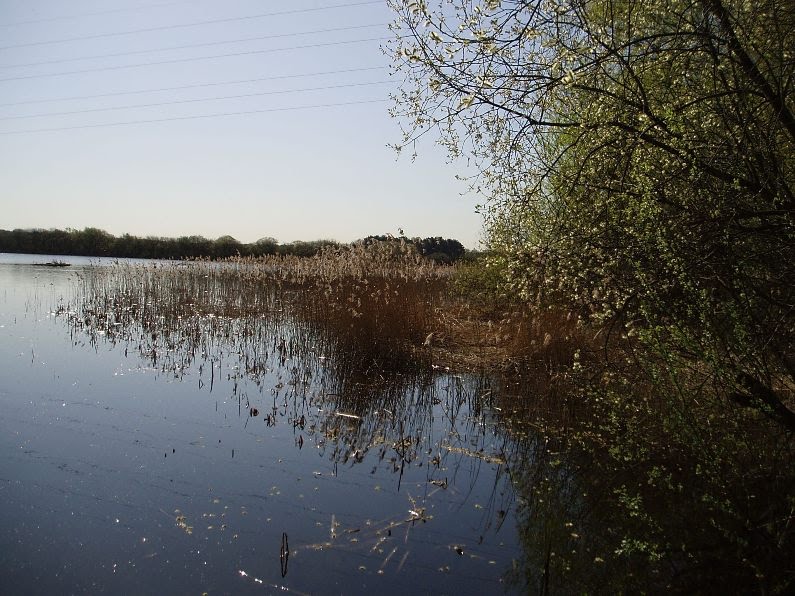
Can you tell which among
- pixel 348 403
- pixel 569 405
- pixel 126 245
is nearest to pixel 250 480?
pixel 348 403

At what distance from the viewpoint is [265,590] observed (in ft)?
11.0

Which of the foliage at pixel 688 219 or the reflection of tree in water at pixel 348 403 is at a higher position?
the foliage at pixel 688 219

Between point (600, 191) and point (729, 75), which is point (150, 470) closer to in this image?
point (600, 191)

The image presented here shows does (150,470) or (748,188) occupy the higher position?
(748,188)

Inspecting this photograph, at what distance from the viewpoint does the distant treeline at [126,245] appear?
35.2 meters

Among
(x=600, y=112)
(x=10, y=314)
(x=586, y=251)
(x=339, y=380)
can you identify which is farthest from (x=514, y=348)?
(x=10, y=314)

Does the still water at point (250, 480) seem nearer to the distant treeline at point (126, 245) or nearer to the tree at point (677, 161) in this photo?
the tree at point (677, 161)

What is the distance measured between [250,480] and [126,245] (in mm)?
36967

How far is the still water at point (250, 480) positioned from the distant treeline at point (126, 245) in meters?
24.0

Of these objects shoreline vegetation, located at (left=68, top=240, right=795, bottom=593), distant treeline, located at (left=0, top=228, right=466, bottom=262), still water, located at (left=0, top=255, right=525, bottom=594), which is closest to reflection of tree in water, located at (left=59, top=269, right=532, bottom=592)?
still water, located at (left=0, top=255, right=525, bottom=594)

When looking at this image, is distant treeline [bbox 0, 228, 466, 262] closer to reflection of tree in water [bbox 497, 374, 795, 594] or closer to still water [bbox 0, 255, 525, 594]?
still water [bbox 0, 255, 525, 594]

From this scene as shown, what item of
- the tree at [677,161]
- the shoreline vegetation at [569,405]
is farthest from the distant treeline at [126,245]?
the tree at [677,161]

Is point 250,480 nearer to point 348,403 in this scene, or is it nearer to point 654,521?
point 348,403

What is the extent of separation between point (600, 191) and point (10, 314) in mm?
13381
